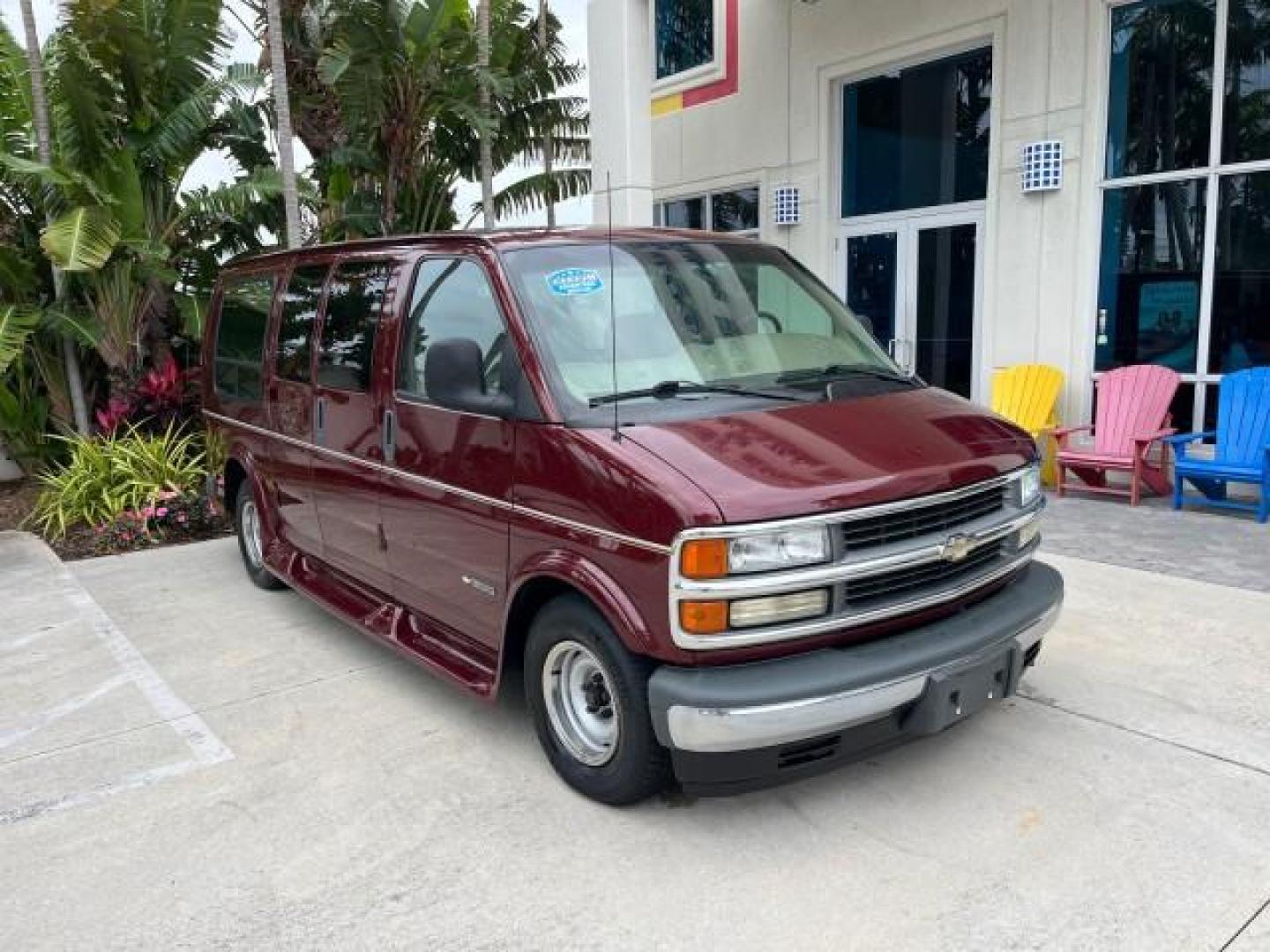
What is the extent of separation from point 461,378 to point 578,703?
1.28 metres

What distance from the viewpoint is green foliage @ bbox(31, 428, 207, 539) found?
8.14 meters

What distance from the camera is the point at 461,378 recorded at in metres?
3.65

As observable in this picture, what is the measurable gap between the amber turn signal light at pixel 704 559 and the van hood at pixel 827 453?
10 cm

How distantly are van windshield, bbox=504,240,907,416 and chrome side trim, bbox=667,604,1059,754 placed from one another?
3.63ft

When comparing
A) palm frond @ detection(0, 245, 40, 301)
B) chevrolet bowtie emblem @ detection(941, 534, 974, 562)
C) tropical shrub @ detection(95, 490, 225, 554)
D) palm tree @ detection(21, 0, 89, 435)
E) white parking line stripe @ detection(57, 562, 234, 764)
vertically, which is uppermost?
palm tree @ detection(21, 0, 89, 435)

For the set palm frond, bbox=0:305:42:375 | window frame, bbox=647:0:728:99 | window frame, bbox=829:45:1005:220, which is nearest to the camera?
palm frond, bbox=0:305:42:375

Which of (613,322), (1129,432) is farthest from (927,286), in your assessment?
(613,322)

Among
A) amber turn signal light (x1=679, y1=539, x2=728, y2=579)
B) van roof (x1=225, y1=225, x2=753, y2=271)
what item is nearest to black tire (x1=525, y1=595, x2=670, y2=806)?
amber turn signal light (x1=679, y1=539, x2=728, y2=579)

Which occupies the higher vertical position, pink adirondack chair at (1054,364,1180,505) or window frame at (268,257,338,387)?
window frame at (268,257,338,387)

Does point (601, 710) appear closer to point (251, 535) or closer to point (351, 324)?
point (351, 324)

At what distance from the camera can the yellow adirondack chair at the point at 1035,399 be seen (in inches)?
336

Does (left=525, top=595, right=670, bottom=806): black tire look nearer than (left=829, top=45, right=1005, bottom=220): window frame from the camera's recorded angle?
Yes

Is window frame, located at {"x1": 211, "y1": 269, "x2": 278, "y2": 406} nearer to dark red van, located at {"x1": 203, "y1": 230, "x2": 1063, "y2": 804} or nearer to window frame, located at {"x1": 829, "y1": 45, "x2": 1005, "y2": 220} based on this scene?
dark red van, located at {"x1": 203, "y1": 230, "x2": 1063, "y2": 804}

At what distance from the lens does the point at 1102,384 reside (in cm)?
818
